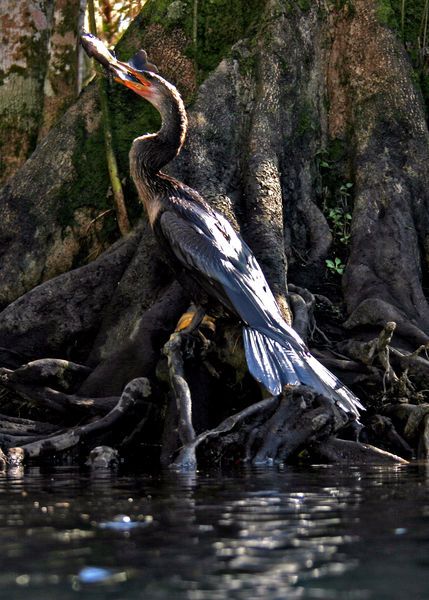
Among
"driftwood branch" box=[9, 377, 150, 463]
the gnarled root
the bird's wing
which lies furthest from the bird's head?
the gnarled root

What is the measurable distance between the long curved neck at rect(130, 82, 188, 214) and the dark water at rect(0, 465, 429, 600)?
3086mm

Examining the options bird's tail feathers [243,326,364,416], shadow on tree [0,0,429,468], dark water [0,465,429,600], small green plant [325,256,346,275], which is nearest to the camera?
dark water [0,465,429,600]

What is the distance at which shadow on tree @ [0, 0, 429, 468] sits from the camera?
180 inches

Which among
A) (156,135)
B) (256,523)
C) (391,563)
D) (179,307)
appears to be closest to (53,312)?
(179,307)

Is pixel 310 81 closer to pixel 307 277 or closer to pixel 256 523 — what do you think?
pixel 307 277

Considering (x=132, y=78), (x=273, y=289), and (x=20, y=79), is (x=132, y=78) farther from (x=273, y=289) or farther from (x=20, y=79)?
(x=20, y=79)

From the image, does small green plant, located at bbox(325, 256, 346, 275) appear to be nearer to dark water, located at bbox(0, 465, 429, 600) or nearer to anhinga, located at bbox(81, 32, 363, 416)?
anhinga, located at bbox(81, 32, 363, 416)

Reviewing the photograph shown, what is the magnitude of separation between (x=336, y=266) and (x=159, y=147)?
226 centimetres

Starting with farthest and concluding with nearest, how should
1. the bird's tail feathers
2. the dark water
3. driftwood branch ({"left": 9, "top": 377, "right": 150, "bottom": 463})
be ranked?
driftwood branch ({"left": 9, "top": 377, "right": 150, "bottom": 463})
the bird's tail feathers
the dark water

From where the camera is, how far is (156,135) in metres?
5.57

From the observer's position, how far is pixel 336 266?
6758 mm

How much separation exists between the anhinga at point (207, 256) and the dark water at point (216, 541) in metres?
1.35

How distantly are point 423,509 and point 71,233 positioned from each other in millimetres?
5457

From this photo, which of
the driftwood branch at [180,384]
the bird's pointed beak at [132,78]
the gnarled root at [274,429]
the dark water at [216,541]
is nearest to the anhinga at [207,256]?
the bird's pointed beak at [132,78]
